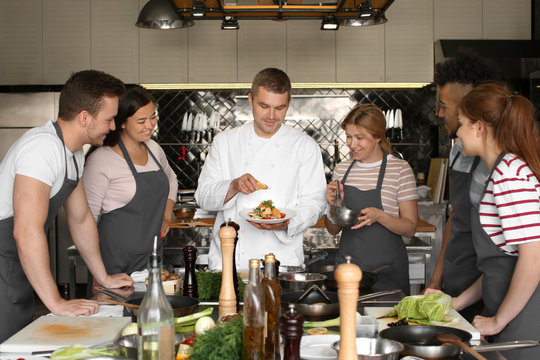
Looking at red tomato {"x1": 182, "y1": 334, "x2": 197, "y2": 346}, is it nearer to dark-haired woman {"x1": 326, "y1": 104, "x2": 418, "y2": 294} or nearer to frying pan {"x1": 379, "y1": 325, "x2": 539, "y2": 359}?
frying pan {"x1": 379, "y1": 325, "x2": 539, "y2": 359}

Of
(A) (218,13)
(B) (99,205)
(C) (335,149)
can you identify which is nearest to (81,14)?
(A) (218,13)

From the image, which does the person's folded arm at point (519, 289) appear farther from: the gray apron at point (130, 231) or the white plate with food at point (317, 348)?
the gray apron at point (130, 231)

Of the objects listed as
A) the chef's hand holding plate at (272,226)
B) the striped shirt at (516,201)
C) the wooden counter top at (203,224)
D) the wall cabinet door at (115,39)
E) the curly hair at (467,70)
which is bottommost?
the wooden counter top at (203,224)

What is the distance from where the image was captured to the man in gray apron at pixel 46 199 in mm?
2090

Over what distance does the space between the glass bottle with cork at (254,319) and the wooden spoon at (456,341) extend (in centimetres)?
50

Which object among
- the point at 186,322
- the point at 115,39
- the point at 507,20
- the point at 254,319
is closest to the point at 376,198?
the point at 186,322

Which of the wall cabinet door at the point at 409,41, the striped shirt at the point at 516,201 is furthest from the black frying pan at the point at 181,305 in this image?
the wall cabinet door at the point at 409,41

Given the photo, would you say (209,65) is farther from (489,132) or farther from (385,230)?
(489,132)

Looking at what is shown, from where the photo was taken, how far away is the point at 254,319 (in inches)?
55.3

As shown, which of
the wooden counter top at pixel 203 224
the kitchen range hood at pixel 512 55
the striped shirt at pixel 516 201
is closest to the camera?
the striped shirt at pixel 516 201

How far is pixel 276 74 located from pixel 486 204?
1146 millimetres

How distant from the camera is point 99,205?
2.94 metres

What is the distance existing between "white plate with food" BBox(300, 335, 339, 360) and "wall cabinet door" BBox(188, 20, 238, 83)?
17.5 feet

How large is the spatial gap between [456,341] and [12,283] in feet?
5.38
